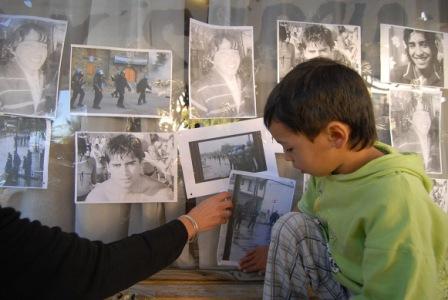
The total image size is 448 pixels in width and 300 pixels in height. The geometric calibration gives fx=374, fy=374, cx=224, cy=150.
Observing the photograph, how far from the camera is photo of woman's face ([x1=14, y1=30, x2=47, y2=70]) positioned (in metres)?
0.92

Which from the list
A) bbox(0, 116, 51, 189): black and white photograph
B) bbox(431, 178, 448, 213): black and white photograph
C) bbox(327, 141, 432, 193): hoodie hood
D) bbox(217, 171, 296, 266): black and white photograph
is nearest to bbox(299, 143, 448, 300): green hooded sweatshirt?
bbox(327, 141, 432, 193): hoodie hood

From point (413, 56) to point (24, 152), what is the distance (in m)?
1.08

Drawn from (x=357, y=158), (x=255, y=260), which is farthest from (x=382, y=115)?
(x=255, y=260)

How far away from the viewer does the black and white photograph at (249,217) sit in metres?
0.96

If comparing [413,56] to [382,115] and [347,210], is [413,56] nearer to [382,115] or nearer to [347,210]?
[382,115]

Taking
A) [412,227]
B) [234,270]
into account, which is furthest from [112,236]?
[412,227]

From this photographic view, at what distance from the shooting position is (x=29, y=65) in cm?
92

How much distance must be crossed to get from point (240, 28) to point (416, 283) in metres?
0.73

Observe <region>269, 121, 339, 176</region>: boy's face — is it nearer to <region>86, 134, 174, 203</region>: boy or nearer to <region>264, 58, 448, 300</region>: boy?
<region>264, 58, 448, 300</region>: boy

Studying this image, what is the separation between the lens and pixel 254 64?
101 cm

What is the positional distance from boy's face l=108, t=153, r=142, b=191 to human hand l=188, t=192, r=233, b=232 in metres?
0.19

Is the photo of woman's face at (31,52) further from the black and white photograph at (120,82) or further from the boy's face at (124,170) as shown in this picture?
the boy's face at (124,170)

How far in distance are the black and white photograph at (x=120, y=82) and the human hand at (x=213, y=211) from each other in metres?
0.25

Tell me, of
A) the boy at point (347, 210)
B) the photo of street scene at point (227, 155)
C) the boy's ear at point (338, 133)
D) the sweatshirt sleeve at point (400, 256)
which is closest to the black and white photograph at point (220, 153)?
the photo of street scene at point (227, 155)
